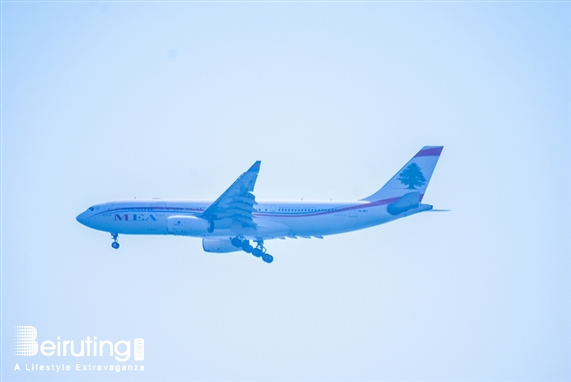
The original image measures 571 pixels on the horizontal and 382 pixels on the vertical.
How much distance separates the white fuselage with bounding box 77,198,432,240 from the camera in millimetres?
51781

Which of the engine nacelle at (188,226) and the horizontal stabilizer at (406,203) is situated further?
the engine nacelle at (188,226)

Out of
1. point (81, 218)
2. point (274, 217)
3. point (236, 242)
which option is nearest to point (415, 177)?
point (274, 217)

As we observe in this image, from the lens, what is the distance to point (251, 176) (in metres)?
50.2

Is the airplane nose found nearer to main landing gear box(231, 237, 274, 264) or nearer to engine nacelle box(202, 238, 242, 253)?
engine nacelle box(202, 238, 242, 253)

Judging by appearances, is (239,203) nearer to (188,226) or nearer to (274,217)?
(274,217)

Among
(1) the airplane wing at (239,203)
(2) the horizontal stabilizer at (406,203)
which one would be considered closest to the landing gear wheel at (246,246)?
(1) the airplane wing at (239,203)

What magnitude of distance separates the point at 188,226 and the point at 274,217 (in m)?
5.71

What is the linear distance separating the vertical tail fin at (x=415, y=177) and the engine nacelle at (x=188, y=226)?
425 inches

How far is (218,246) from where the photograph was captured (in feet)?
192

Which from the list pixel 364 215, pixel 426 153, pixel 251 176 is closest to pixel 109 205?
pixel 251 176

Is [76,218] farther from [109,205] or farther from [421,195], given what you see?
[421,195]

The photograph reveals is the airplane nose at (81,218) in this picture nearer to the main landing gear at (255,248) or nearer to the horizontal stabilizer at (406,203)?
the main landing gear at (255,248)

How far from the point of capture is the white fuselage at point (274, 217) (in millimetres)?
51781

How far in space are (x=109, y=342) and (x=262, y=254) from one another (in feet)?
42.4
